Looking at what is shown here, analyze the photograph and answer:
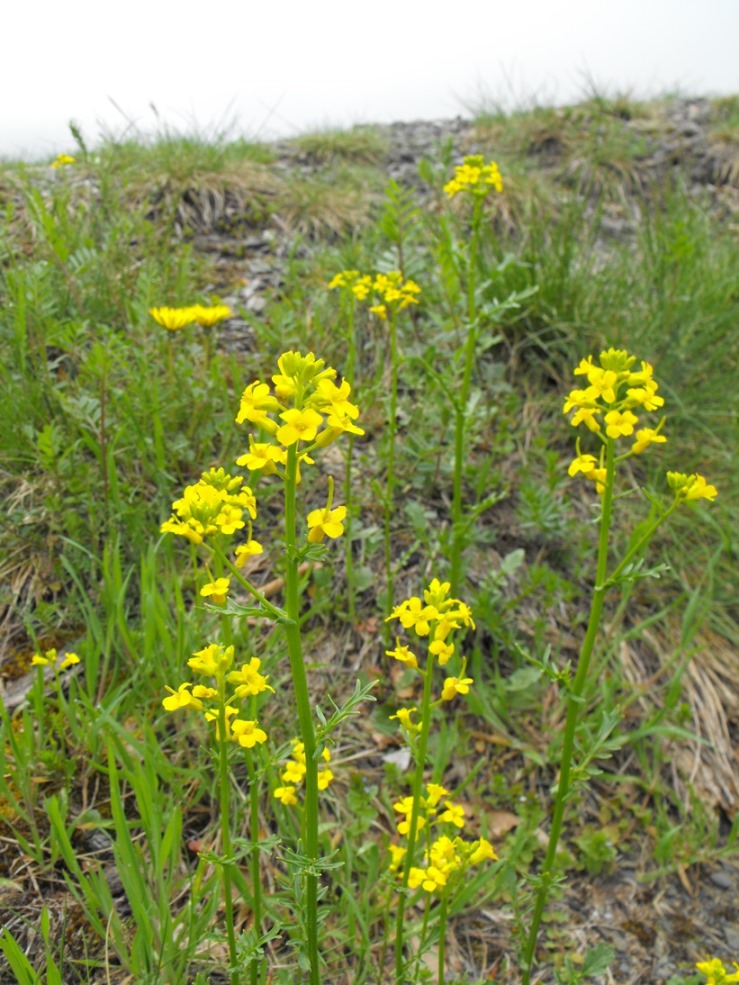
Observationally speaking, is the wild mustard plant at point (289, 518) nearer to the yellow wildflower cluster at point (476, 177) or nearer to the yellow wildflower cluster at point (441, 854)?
the yellow wildflower cluster at point (441, 854)

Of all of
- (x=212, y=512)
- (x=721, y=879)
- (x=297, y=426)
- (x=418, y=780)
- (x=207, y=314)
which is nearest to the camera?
(x=297, y=426)

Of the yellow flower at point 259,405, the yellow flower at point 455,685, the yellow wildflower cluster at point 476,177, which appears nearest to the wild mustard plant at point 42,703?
the yellow flower at point 455,685

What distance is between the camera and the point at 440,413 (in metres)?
3.28

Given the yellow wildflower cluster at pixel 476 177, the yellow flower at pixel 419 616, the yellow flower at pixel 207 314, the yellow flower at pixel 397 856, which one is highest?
the yellow wildflower cluster at pixel 476 177

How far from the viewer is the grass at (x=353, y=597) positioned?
2.00 metres

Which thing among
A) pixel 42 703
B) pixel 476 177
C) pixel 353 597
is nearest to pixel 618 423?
pixel 476 177

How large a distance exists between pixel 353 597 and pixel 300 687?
5.13 feet

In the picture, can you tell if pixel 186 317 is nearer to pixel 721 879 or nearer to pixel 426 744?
pixel 426 744

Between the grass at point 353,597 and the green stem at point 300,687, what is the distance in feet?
0.24

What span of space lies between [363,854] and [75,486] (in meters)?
1.64

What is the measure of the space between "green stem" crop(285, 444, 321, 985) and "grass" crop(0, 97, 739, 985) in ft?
0.24

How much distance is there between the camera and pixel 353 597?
9.50ft

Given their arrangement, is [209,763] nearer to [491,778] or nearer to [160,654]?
[160,654]

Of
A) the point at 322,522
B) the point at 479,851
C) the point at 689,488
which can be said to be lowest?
the point at 479,851
